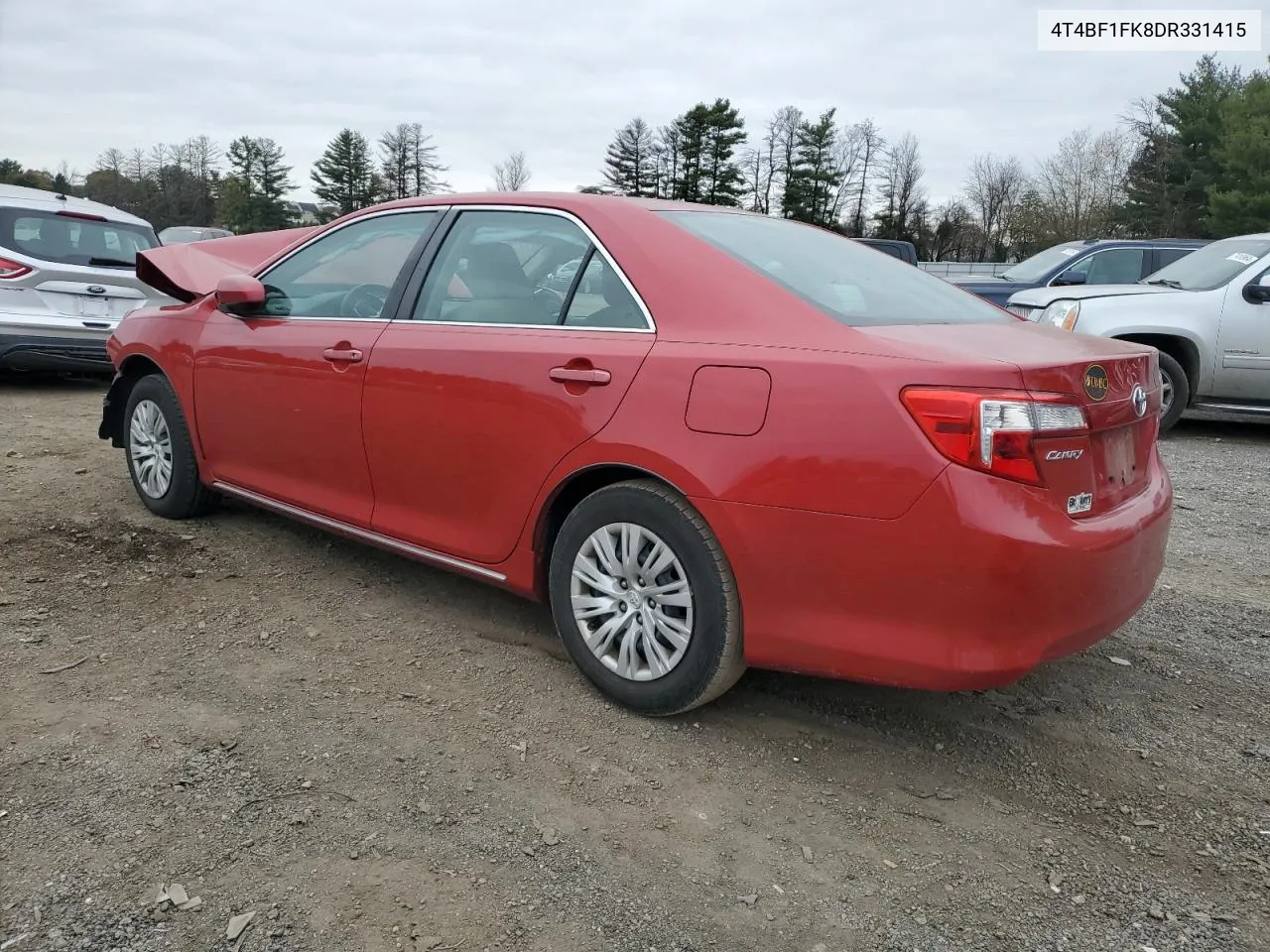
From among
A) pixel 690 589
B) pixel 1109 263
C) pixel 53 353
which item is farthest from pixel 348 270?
pixel 1109 263

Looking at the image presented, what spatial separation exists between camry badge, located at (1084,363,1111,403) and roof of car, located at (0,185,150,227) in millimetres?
8611

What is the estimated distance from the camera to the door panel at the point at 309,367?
11.9 feet

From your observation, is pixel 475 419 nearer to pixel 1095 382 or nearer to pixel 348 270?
pixel 348 270

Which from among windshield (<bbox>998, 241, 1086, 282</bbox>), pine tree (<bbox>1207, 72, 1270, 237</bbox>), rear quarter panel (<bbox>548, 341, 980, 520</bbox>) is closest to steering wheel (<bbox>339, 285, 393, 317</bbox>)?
rear quarter panel (<bbox>548, 341, 980, 520</bbox>)

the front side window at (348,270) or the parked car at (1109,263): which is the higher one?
the parked car at (1109,263)

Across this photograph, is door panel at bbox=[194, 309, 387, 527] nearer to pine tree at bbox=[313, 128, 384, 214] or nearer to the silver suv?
the silver suv

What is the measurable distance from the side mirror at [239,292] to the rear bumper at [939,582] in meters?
2.37

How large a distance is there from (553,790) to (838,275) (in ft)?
5.80

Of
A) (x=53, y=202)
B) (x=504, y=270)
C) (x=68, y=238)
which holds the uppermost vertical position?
(x=53, y=202)

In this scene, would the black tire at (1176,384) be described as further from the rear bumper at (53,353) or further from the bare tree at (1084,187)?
the bare tree at (1084,187)

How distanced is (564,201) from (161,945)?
7.88 ft

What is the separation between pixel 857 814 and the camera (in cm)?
248

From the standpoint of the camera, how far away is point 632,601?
112 inches

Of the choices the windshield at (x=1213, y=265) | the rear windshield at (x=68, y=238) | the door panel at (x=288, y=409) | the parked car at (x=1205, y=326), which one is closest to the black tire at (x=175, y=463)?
the door panel at (x=288, y=409)
